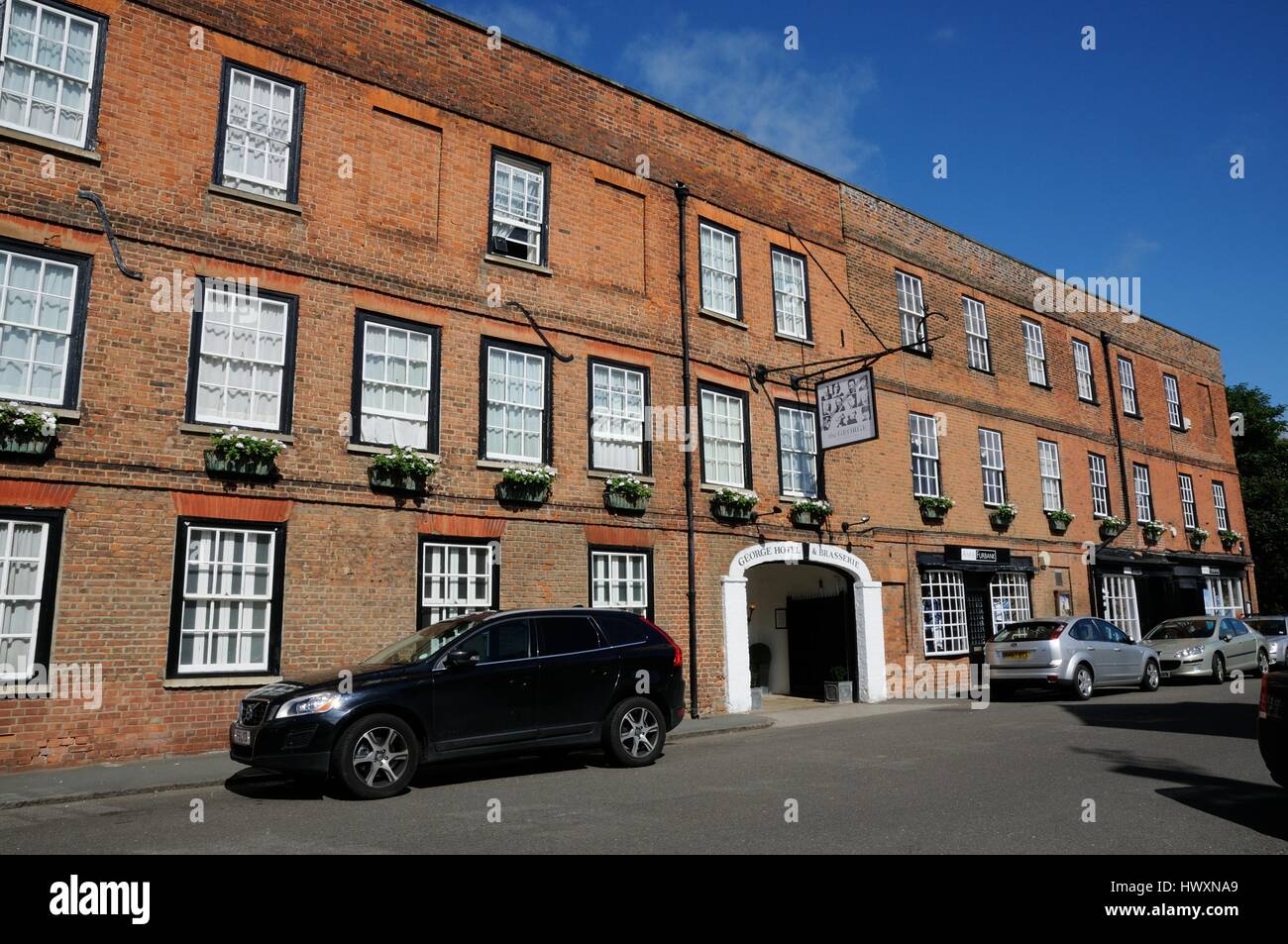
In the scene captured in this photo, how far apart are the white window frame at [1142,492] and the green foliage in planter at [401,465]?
2243 cm

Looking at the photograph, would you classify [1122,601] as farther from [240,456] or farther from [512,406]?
[240,456]

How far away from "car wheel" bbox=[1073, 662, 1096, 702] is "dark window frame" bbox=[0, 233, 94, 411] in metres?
16.2

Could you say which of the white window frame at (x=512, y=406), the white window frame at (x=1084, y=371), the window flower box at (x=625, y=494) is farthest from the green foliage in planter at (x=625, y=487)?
the white window frame at (x=1084, y=371)

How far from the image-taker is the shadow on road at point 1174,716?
12141 millimetres

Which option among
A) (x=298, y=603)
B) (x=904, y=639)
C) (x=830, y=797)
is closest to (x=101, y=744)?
(x=298, y=603)

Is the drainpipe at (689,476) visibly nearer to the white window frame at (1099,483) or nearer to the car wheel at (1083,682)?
the car wheel at (1083,682)

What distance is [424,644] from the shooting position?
9.64m

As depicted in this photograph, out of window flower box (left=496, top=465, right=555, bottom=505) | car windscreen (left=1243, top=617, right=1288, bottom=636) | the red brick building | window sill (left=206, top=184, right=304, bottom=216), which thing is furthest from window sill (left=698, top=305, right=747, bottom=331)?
car windscreen (left=1243, top=617, right=1288, bottom=636)

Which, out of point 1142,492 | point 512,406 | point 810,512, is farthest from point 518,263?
point 1142,492

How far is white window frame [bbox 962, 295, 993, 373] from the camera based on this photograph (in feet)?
76.9

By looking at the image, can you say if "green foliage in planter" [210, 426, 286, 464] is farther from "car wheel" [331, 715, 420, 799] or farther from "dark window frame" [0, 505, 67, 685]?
"car wheel" [331, 715, 420, 799]

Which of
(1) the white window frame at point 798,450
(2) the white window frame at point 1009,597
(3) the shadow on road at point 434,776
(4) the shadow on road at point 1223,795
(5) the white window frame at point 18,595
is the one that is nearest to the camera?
(4) the shadow on road at point 1223,795
